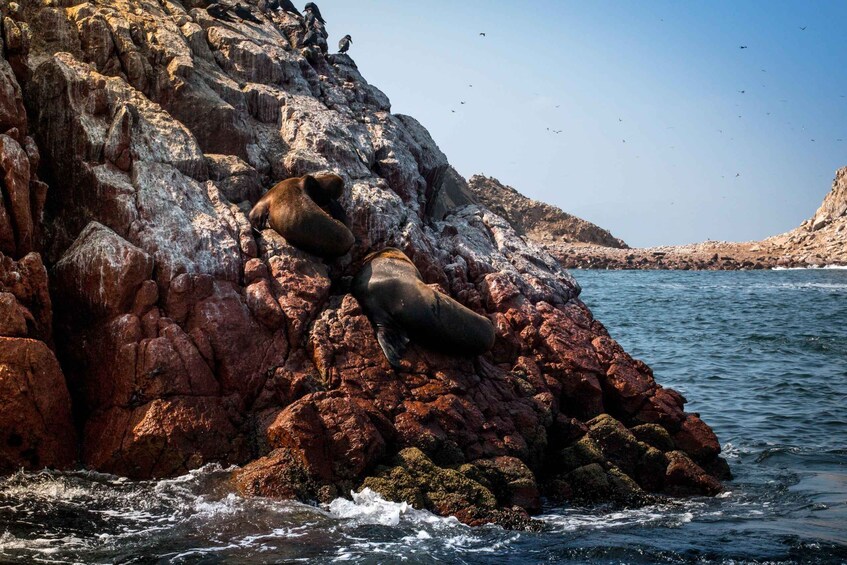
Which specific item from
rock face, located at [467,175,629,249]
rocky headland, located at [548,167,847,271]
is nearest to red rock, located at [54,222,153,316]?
rocky headland, located at [548,167,847,271]

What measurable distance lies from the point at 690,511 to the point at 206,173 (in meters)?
8.49

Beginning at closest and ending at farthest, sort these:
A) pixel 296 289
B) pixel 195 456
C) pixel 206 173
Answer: pixel 195 456
pixel 296 289
pixel 206 173

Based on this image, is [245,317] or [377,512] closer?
[377,512]

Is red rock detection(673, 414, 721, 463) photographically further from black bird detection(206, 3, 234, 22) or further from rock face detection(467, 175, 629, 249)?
rock face detection(467, 175, 629, 249)

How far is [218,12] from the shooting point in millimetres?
16484

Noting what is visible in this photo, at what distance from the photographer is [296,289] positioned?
11594 mm

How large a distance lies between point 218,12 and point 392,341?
28.7 feet

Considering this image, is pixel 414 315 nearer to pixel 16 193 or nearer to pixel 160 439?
pixel 160 439

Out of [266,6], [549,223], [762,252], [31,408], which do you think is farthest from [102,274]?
[549,223]

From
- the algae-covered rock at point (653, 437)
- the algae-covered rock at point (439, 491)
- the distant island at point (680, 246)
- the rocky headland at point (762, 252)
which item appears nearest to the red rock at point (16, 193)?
the algae-covered rock at point (439, 491)

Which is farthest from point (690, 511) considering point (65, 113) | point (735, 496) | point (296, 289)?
point (65, 113)

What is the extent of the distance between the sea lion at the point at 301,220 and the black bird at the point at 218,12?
5.53m

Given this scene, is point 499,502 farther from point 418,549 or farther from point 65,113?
point 65,113

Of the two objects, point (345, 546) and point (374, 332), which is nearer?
point (345, 546)
